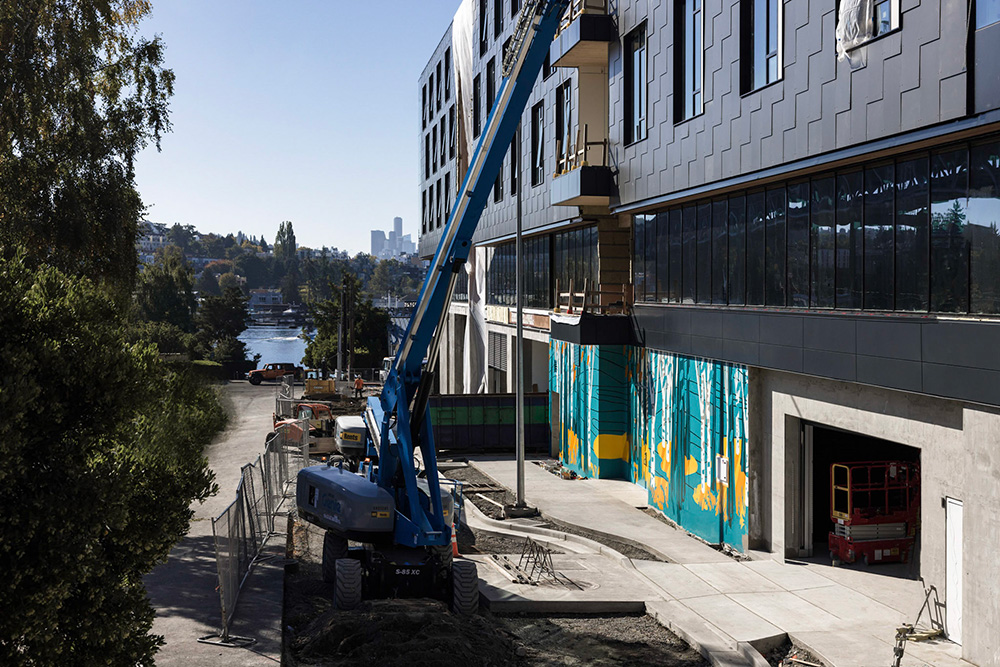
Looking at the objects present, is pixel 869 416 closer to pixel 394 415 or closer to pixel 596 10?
pixel 394 415

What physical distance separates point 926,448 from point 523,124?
2752cm

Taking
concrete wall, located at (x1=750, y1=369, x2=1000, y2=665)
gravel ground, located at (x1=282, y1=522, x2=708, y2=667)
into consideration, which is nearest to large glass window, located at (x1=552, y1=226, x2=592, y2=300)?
concrete wall, located at (x1=750, y1=369, x2=1000, y2=665)

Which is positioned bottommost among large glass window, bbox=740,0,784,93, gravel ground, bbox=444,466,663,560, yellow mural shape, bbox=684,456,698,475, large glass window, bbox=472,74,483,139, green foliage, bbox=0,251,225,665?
gravel ground, bbox=444,466,663,560

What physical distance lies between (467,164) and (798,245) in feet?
123

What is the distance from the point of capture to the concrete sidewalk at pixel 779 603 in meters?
14.9

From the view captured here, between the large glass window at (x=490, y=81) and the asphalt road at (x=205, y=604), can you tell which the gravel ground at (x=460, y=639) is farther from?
the large glass window at (x=490, y=81)

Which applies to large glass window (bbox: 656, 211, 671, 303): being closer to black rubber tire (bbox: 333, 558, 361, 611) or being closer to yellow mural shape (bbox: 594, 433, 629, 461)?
yellow mural shape (bbox: 594, 433, 629, 461)

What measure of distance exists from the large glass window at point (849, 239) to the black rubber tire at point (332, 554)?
11.1 metres

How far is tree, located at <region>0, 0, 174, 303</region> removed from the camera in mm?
22094

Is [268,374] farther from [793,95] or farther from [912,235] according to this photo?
[912,235]

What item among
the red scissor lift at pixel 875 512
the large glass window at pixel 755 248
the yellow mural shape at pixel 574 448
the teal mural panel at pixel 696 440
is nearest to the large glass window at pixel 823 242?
the large glass window at pixel 755 248

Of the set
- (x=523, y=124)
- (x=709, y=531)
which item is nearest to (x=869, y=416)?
(x=709, y=531)

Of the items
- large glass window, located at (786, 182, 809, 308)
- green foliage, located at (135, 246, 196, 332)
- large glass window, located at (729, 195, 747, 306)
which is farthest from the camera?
green foliage, located at (135, 246, 196, 332)

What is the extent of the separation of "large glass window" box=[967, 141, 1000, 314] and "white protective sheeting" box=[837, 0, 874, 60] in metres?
3.12
